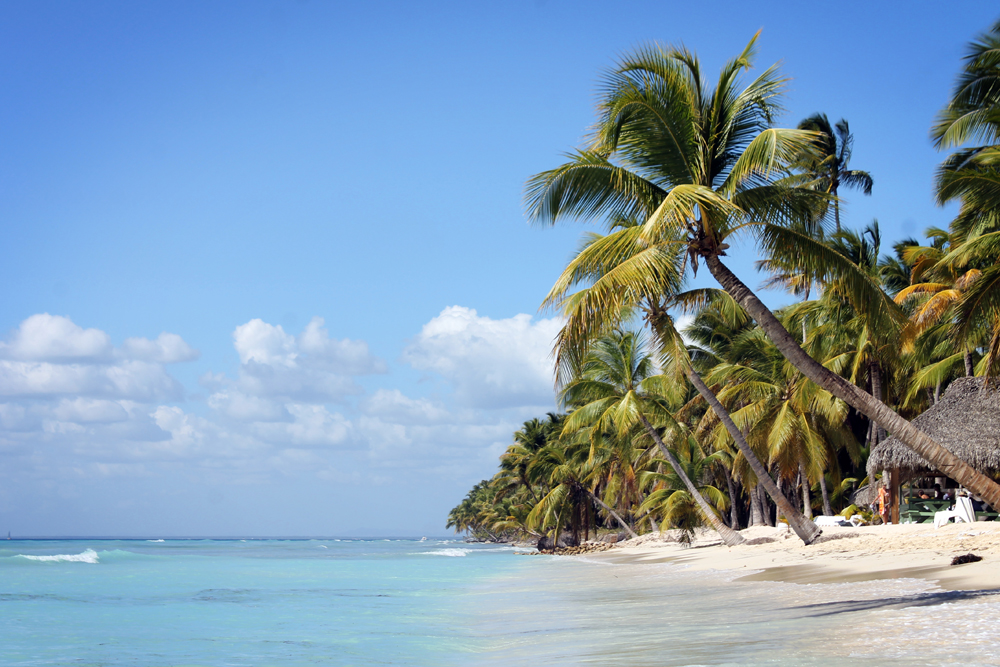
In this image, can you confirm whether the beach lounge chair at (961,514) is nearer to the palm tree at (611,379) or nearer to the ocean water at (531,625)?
the ocean water at (531,625)

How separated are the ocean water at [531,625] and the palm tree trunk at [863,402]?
1.13 metres

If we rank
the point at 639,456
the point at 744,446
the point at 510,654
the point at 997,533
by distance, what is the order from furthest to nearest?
the point at 639,456, the point at 744,446, the point at 997,533, the point at 510,654

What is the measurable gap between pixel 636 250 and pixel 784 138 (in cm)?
209

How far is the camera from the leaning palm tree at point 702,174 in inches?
342

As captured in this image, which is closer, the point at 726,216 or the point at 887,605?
the point at 887,605

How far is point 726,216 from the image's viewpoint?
839cm

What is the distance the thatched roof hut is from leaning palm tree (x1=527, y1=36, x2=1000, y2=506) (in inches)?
330

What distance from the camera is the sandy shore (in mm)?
8898

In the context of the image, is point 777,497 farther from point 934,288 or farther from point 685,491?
point 685,491

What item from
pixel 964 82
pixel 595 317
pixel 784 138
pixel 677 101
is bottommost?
pixel 595 317

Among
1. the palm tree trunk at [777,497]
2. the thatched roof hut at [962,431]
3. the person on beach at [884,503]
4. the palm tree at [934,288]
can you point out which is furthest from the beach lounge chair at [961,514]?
the palm tree at [934,288]

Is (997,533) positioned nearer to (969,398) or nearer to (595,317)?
(969,398)

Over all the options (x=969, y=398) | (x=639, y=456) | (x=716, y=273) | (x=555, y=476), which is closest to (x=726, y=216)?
A: (x=716, y=273)

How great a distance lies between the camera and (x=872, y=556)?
12.5 m
